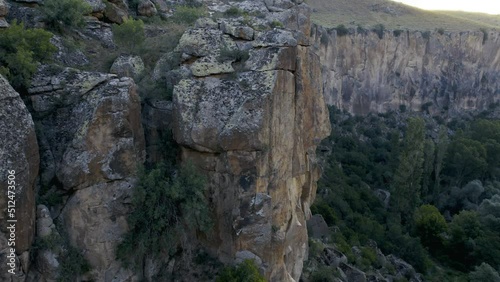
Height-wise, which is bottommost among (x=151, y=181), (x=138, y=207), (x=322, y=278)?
(x=322, y=278)

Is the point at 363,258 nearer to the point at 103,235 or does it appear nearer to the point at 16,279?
the point at 103,235

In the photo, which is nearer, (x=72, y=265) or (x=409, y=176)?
(x=72, y=265)

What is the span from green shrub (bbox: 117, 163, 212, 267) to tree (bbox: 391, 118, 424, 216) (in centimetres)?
2634

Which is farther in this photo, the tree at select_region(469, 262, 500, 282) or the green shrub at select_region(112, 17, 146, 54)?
the tree at select_region(469, 262, 500, 282)

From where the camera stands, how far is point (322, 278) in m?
19.2

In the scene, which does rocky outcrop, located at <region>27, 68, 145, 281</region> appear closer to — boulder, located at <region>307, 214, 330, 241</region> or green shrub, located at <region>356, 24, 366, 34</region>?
boulder, located at <region>307, 214, 330, 241</region>

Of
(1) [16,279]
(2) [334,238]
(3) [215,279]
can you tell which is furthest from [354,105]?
(1) [16,279]

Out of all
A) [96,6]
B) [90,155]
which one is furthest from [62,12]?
[90,155]

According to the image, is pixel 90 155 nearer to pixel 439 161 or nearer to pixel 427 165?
pixel 427 165

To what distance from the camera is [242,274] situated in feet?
43.6

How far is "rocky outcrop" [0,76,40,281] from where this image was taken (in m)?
11.2

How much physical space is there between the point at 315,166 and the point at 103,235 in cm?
1042

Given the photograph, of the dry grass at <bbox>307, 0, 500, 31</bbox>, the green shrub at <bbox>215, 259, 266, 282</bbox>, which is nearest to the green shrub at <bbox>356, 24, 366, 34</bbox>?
the dry grass at <bbox>307, 0, 500, 31</bbox>

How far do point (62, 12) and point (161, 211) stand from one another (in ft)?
31.9
